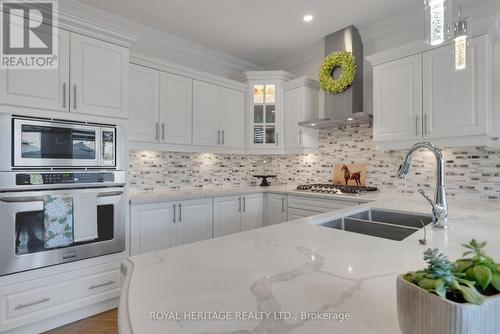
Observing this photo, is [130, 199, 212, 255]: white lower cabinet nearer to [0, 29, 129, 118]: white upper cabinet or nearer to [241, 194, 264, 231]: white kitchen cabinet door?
[241, 194, 264, 231]: white kitchen cabinet door

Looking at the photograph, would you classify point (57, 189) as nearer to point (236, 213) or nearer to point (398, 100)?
point (236, 213)

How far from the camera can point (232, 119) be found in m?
3.52

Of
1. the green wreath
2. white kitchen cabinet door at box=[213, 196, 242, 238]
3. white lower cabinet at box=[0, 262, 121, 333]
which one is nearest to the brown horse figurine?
the green wreath

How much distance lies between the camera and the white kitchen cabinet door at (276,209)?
3.22m

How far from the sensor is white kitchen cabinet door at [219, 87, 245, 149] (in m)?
3.42

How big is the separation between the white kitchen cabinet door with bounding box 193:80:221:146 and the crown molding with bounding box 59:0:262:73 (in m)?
0.64

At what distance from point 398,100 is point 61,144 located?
9.55 feet

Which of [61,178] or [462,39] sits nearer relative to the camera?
[462,39]

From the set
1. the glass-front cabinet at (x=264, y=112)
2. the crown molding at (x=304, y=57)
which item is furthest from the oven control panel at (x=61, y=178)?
the crown molding at (x=304, y=57)

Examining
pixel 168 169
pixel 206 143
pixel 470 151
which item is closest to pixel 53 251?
pixel 168 169

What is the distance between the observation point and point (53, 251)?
1.94 meters

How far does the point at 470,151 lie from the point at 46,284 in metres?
3.66

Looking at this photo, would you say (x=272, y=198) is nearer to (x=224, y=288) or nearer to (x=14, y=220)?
(x=14, y=220)

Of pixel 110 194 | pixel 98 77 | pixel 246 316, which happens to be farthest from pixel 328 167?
pixel 246 316
